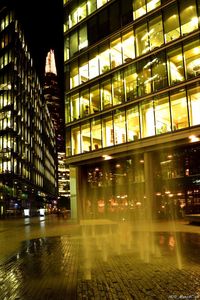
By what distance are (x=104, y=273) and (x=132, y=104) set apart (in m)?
23.6

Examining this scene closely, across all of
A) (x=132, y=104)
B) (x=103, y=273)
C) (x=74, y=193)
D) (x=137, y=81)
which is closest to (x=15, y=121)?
(x=74, y=193)

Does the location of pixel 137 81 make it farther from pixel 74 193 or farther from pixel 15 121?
pixel 15 121

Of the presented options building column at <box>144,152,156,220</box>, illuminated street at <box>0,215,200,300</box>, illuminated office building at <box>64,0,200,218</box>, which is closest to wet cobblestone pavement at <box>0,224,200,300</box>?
illuminated street at <box>0,215,200,300</box>

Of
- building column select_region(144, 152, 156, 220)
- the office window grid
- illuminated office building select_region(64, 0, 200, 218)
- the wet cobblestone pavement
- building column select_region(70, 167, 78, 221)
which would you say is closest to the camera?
the wet cobblestone pavement

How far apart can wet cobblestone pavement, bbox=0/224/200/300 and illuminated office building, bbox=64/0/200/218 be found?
1625 cm

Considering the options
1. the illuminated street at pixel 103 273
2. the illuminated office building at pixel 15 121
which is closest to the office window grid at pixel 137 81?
the illuminated street at pixel 103 273

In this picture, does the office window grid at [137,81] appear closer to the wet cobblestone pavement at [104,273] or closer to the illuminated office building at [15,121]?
the wet cobblestone pavement at [104,273]

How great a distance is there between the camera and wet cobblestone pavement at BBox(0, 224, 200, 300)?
22.7 ft

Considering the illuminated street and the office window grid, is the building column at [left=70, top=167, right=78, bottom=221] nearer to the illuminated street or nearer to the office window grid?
the office window grid

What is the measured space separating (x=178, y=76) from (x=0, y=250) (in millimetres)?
20408

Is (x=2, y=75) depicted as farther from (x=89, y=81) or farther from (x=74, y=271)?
(x=74, y=271)

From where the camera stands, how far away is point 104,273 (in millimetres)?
8906

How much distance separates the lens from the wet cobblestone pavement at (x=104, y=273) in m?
6.92

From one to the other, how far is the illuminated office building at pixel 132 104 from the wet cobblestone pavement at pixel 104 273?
1625cm
